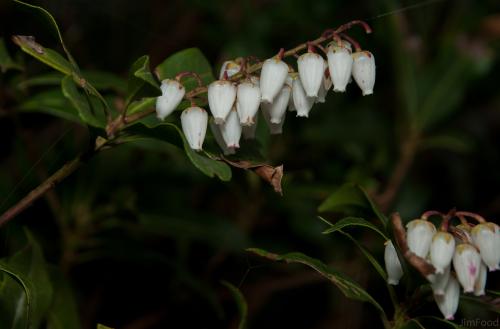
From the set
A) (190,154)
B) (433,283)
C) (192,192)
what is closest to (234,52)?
(192,192)

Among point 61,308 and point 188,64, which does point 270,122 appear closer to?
point 188,64

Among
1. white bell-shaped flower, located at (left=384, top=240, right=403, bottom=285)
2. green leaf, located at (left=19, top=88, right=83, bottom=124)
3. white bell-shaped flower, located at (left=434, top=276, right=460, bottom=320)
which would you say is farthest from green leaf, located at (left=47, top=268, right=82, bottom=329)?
white bell-shaped flower, located at (left=434, top=276, right=460, bottom=320)

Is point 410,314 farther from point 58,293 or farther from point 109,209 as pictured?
point 109,209

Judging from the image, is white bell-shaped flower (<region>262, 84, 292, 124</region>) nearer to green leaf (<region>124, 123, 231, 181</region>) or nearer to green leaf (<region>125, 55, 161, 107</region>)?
green leaf (<region>124, 123, 231, 181</region>)

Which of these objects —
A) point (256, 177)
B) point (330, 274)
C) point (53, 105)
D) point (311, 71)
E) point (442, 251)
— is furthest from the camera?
point (256, 177)

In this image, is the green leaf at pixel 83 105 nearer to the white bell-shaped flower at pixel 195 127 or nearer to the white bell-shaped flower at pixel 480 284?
the white bell-shaped flower at pixel 195 127

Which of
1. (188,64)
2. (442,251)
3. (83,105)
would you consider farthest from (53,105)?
(442,251)
